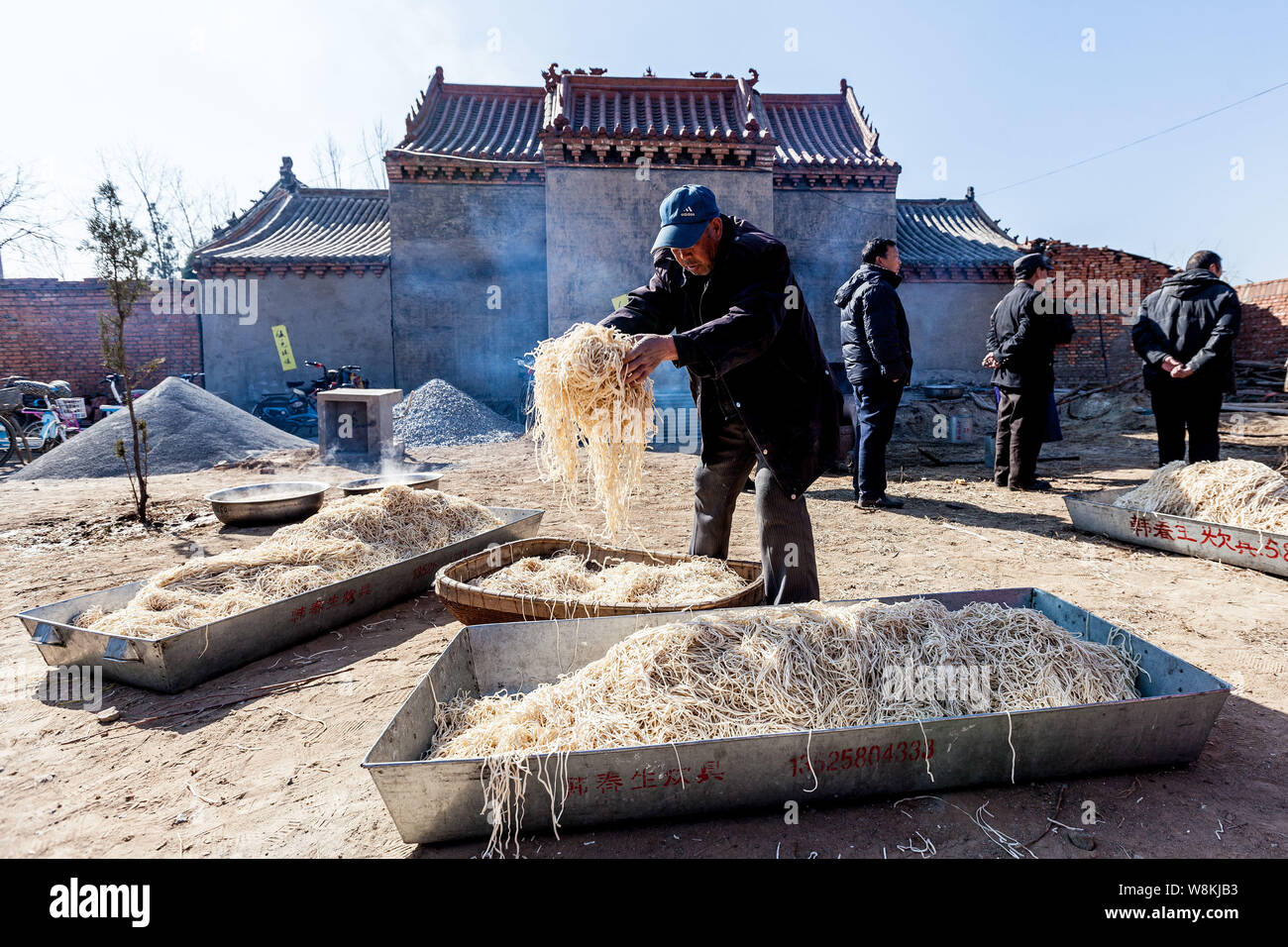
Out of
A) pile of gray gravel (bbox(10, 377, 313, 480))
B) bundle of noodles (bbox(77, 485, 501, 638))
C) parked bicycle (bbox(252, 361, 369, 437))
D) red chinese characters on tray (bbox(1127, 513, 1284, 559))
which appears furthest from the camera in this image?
parked bicycle (bbox(252, 361, 369, 437))

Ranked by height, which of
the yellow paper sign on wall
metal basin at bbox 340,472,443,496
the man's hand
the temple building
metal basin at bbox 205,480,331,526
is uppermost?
the temple building

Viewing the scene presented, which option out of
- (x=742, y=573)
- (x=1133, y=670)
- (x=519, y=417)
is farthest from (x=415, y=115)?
(x=1133, y=670)

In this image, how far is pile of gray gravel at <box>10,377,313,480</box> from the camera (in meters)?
9.79

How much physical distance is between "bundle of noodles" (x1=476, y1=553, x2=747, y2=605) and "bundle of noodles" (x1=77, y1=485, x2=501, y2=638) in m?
1.02

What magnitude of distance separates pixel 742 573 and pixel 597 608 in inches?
33.8

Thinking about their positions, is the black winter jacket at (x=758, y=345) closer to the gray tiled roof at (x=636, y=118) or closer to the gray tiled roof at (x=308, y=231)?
the gray tiled roof at (x=636, y=118)

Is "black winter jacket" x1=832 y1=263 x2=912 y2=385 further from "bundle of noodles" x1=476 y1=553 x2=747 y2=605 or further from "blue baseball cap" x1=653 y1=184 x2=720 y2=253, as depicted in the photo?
"blue baseball cap" x1=653 y1=184 x2=720 y2=253

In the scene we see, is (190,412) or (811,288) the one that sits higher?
(811,288)

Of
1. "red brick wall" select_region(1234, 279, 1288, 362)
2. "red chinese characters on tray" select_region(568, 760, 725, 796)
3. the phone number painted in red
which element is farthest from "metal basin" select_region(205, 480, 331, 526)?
"red brick wall" select_region(1234, 279, 1288, 362)

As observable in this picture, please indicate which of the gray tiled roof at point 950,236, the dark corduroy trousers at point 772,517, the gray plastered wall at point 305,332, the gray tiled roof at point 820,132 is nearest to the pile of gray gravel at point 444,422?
the gray plastered wall at point 305,332
